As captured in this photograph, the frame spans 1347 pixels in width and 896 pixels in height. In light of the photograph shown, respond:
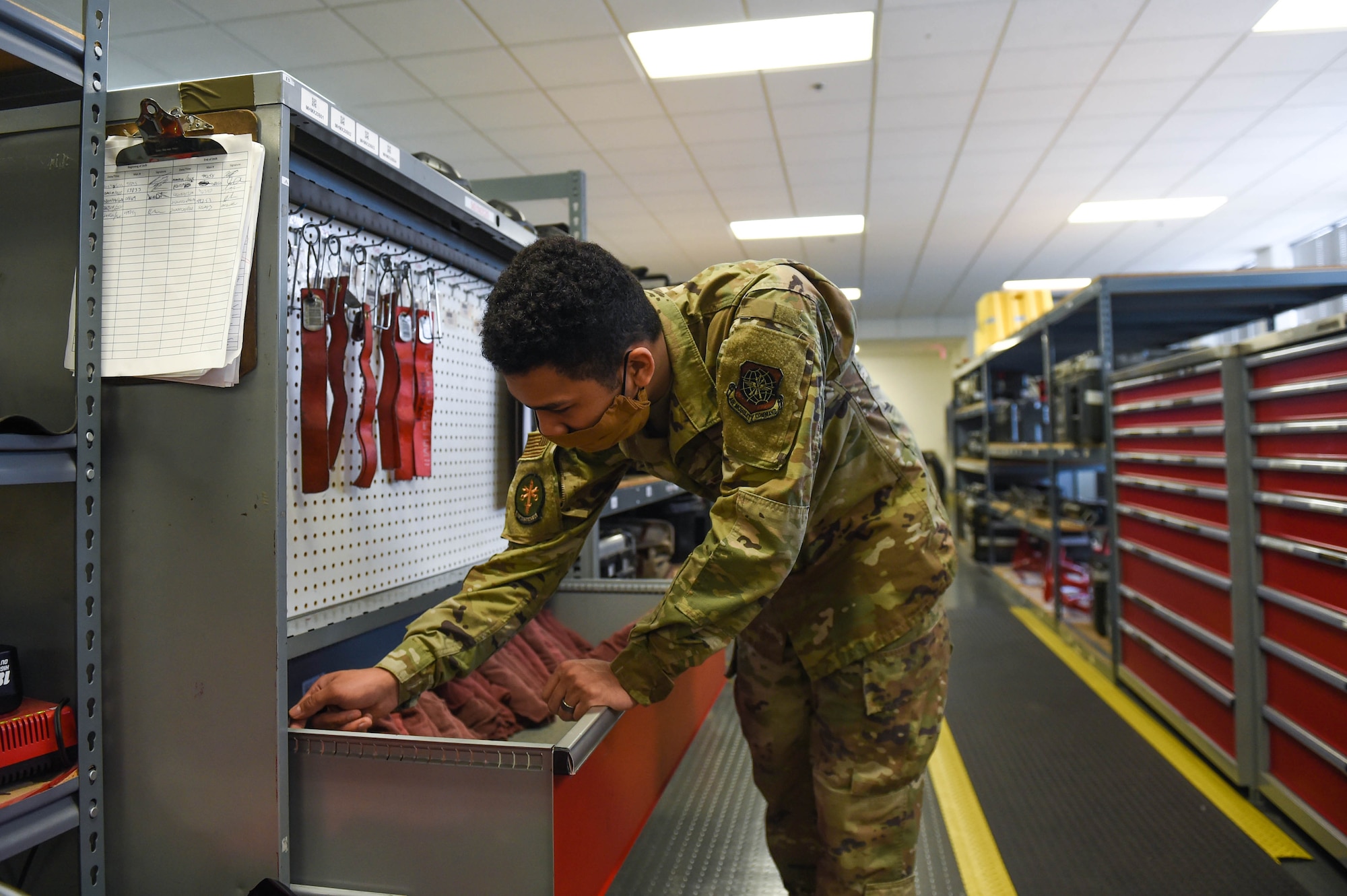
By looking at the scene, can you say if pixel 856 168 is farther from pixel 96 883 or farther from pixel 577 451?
pixel 96 883

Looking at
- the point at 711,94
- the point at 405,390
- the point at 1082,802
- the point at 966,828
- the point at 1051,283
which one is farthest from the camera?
the point at 1051,283

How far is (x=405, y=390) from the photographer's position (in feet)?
4.89

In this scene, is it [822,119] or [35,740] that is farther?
[822,119]

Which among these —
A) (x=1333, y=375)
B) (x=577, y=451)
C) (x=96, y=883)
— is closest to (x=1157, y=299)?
(x=1333, y=375)

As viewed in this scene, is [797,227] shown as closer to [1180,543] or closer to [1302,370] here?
[1180,543]

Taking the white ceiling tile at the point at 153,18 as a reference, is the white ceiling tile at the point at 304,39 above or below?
above

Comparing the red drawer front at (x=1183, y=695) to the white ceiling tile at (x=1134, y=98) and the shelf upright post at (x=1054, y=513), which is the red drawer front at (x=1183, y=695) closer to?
the shelf upright post at (x=1054, y=513)

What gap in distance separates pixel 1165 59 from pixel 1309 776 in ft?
12.5

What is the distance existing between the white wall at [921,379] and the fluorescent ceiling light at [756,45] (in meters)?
10.1

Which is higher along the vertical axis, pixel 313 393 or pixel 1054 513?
pixel 313 393

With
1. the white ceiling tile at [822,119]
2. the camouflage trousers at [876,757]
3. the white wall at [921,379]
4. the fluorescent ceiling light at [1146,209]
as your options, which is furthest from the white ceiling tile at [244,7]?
the white wall at [921,379]

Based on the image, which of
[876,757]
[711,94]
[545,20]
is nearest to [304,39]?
[545,20]

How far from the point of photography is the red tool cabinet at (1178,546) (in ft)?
8.37

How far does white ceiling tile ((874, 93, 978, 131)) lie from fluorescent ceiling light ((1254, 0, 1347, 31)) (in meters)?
1.42
